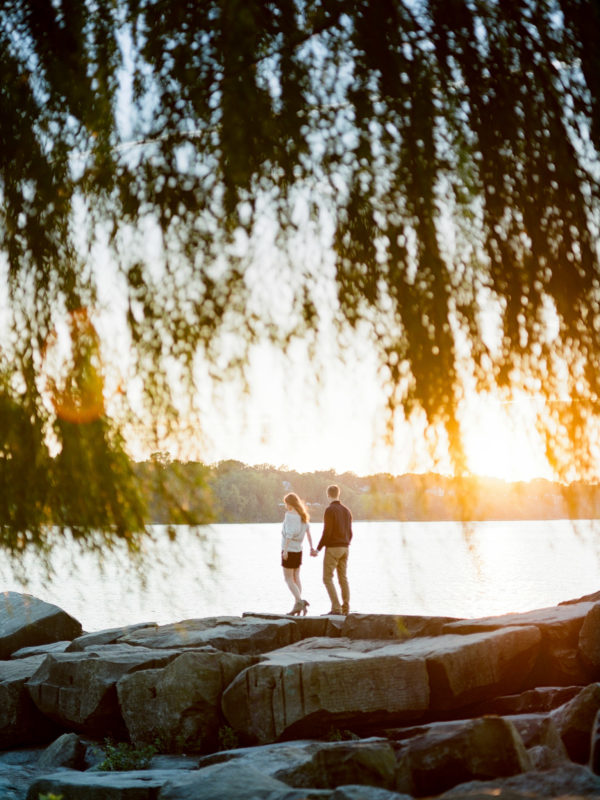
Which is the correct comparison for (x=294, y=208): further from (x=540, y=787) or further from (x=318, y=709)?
(x=318, y=709)

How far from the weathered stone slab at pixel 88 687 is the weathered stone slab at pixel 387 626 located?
2.03m

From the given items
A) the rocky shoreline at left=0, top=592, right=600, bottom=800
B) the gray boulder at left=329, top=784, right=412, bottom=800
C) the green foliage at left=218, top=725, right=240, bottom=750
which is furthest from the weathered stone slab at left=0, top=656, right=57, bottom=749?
the gray boulder at left=329, top=784, right=412, bottom=800

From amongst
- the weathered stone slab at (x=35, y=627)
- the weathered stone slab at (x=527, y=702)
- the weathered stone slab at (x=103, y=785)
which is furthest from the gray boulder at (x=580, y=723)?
the weathered stone slab at (x=35, y=627)

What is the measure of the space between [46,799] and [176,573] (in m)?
1.97

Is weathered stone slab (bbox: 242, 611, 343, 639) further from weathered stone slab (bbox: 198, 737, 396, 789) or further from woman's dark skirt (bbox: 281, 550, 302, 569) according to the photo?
weathered stone slab (bbox: 198, 737, 396, 789)

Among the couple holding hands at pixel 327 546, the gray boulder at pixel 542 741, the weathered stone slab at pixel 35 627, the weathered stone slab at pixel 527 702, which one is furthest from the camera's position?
the weathered stone slab at pixel 35 627

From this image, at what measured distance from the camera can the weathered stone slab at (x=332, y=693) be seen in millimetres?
7066

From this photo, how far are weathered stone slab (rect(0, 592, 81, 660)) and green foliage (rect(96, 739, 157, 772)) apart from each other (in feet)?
15.2

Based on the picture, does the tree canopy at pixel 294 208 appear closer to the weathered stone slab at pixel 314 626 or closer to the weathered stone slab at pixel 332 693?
the weathered stone slab at pixel 332 693

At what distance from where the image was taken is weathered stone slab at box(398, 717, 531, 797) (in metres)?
4.16

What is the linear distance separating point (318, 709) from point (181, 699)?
163cm

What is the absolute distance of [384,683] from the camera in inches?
281

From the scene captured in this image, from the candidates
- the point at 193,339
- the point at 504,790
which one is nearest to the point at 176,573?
the point at 193,339

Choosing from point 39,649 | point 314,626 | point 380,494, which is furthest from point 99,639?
point 380,494
